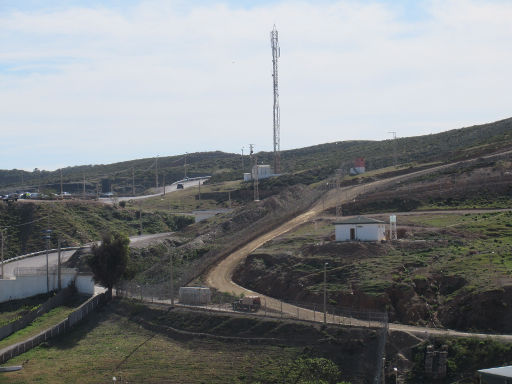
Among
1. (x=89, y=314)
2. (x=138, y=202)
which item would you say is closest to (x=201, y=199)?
(x=138, y=202)

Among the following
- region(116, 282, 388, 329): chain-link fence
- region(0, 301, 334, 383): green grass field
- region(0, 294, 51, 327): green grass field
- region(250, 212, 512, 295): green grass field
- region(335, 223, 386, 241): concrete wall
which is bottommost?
region(0, 301, 334, 383): green grass field

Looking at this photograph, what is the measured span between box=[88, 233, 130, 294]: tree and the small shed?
134 ft

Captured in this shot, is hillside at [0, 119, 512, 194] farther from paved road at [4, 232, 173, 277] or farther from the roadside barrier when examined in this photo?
the roadside barrier

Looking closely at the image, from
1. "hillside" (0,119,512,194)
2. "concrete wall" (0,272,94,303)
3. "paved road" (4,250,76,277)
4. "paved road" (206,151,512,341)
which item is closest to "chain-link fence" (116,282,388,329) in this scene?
"paved road" (206,151,512,341)

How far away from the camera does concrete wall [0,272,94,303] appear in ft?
236

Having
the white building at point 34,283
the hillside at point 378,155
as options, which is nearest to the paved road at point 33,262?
the white building at point 34,283

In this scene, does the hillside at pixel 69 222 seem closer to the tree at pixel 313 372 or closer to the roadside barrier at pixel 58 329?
the roadside barrier at pixel 58 329

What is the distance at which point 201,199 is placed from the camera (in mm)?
131625

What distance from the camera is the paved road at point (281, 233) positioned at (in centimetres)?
4961

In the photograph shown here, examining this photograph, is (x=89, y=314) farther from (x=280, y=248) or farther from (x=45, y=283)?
(x=280, y=248)

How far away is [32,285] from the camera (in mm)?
73000

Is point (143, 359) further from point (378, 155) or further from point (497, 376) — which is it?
point (378, 155)

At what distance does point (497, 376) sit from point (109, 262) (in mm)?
42281

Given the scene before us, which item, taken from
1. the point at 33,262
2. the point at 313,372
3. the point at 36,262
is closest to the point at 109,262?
the point at 36,262
